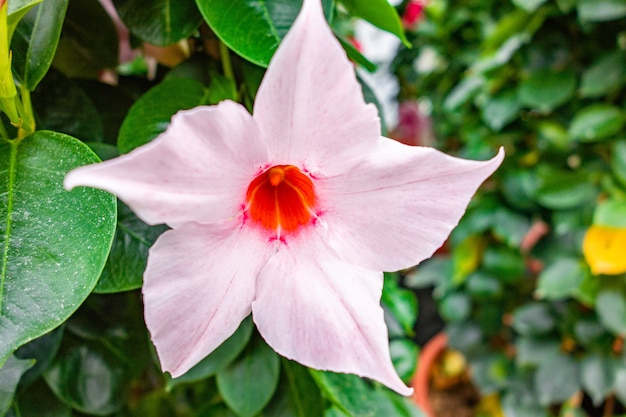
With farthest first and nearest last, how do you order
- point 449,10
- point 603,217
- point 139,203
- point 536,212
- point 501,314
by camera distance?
point 449,10 → point 501,314 → point 536,212 → point 603,217 → point 139,203

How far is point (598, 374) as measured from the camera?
100 cm

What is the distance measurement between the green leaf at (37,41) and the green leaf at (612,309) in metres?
0.95

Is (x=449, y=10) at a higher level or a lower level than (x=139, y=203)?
lower

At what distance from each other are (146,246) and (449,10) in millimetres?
1485

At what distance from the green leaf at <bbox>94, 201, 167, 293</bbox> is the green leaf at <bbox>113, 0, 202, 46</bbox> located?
0.44 ft

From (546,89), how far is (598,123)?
0.13 m

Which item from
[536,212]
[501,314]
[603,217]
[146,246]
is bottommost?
[501,314]

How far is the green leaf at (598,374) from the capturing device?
99 cm

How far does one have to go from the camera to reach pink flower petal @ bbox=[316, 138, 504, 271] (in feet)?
0.87

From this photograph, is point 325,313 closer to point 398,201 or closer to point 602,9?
point 398,201

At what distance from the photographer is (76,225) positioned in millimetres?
291

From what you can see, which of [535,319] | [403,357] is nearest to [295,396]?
[403,357]

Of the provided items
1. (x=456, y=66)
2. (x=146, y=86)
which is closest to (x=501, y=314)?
(x=456, y=66)

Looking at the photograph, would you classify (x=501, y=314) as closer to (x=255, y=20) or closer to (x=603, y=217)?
(x=603, y=217)
